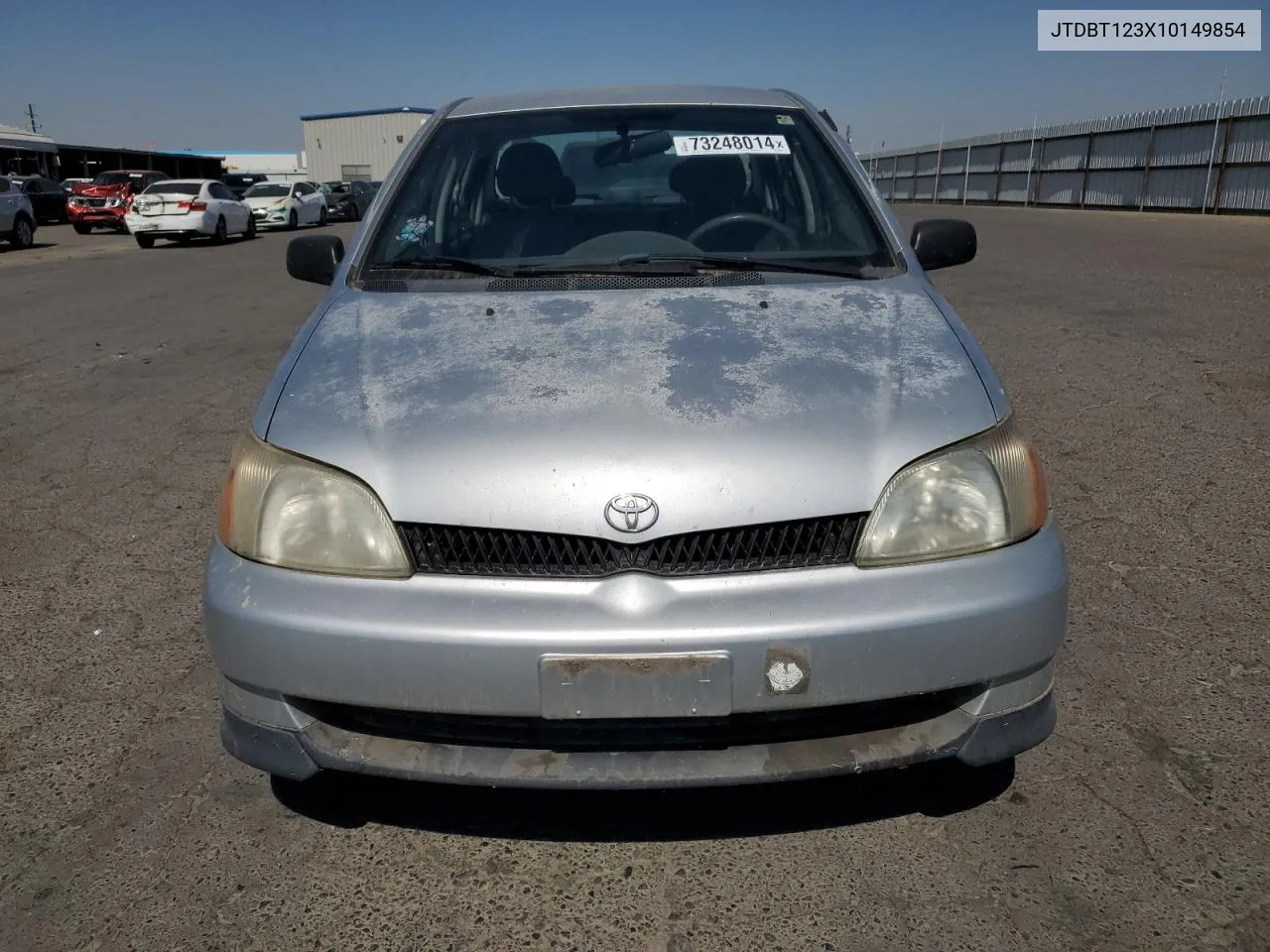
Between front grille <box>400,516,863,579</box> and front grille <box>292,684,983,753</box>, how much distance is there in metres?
0.26

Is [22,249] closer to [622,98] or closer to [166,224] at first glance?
[166,224]

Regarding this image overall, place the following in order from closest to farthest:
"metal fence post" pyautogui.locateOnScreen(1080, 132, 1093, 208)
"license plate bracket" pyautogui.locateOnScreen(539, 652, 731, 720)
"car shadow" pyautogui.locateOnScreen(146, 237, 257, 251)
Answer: "license plate bracket" pyautogui.locateOnScreen(539, 652, 731, 720) < "car shadow" pyautogui.locateOnScreen(146, 237, 257, 251) < "metal fence post" pyautogui.locateOnScreen(1080, 132, 1093, 208)

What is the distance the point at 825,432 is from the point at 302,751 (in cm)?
114

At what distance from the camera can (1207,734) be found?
2488 mm

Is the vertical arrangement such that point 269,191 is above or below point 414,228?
below

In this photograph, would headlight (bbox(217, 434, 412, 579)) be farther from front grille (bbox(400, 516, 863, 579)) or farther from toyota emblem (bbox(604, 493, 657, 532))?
toyota emblem (bbox(604, 493, 657, 532))

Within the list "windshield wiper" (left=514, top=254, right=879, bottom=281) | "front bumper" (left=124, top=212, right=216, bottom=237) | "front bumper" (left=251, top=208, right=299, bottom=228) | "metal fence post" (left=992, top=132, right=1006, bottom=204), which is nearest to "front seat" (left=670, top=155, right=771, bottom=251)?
"windshield wiper" (left=514, top=254, right=879, bottom=281)

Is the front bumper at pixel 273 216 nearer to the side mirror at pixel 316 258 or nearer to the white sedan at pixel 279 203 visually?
the white sedan at pixel 279 203

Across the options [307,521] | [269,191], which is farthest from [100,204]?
[307,521]

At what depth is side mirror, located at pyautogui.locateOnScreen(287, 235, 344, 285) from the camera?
312cm

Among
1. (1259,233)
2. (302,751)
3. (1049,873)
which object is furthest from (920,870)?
(1259,233)

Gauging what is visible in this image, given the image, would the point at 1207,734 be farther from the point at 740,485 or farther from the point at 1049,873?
the point at 740,485

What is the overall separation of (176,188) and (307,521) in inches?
877

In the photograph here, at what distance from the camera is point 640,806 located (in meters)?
2.22
